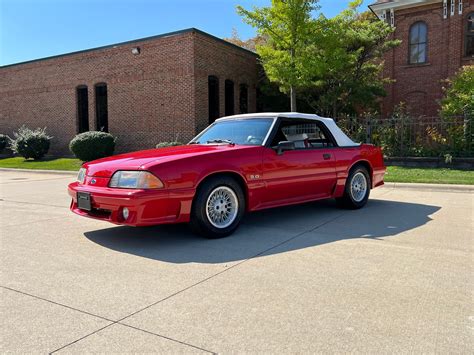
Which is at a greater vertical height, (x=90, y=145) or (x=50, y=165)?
(x=90, y=145)

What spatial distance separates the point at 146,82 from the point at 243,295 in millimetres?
16935

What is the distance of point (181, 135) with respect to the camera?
18094 mm

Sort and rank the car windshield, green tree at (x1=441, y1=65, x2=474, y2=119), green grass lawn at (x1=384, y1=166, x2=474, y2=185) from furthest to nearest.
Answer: green tree at (x1=441, y1=65, x2=474, y2=119) → green grass lawn at (x1=384, y1=166, x2=474, y2=185) → the car windshield

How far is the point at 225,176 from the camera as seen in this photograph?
5234mm

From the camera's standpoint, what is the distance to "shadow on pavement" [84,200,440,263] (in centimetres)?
465

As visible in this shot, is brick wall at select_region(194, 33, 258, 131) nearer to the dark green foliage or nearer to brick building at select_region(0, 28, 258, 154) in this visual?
brick building at select_region(0, 28, 258, 154)

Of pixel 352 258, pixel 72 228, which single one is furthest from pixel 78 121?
pixel 352 258

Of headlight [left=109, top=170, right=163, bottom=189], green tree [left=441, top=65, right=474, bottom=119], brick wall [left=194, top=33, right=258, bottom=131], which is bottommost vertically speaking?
headlight [left=109, top=170, right=163, bottom=189]

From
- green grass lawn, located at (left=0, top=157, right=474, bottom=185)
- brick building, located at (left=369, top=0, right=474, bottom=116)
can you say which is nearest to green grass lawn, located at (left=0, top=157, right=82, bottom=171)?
green grass lawn, located at (left=0, top=157, right=474, bottom=185)

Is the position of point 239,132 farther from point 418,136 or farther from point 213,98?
point 213,98

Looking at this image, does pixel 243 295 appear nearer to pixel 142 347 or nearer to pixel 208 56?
pixel 142 347

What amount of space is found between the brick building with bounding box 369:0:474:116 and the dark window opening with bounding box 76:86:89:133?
53.6 ft

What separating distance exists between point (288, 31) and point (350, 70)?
4683 mm

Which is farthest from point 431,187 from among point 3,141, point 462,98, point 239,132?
point 3,141
